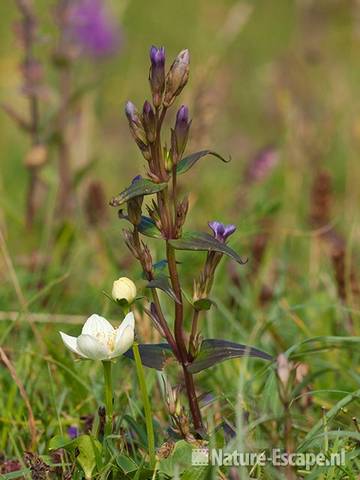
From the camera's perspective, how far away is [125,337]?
1.16m

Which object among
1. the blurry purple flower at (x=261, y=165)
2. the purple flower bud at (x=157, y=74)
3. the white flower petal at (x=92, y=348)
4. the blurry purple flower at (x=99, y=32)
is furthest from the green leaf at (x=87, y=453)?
the blurry purple flower at (x=99, y=32)

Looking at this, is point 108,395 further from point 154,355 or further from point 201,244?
point 201,244

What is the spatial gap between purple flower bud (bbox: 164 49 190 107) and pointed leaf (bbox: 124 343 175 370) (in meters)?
0.37

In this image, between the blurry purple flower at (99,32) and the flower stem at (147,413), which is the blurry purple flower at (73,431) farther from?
the blurry purple flower at (99,32)

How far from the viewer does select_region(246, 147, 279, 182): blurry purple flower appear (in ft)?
8.38

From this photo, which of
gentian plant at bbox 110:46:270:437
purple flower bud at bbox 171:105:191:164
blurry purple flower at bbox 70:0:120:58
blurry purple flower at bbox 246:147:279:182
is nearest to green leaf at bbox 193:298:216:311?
gentian plant at bbox 110:46:270:437

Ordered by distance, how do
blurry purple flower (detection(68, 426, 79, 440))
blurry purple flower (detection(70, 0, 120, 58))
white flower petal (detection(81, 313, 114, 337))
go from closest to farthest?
white flower petal (detection(81, 313, 114, 337)), blurry purple flower (detection(68, 426, 79, 440)), blurry purple flower (detection(70, 0, 120, 58))

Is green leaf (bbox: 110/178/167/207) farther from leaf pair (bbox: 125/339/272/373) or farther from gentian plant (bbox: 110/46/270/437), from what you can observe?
leaf pair (bbox: 125/339/272/373)

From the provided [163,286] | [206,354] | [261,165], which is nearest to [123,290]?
[163,286]

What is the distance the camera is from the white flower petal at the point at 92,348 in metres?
1.17

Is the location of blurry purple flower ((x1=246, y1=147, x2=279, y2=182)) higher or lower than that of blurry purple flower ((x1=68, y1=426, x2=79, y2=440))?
higher

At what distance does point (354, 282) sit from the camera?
1977 millimetres

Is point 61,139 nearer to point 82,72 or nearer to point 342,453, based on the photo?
point 342,453

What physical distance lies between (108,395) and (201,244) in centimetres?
26
